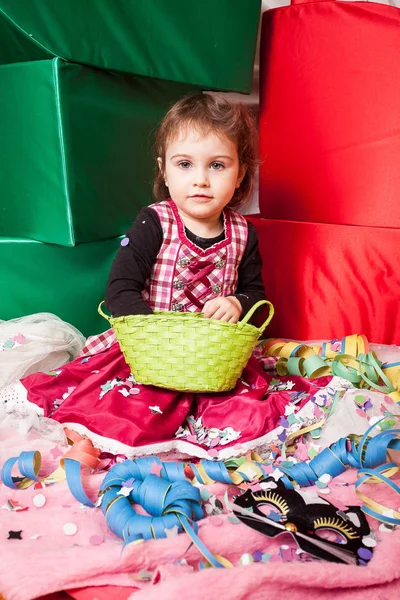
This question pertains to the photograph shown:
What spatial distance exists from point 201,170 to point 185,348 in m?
0.44

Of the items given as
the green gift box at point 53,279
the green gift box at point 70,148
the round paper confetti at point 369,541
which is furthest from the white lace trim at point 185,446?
the green gift box at point 70,148

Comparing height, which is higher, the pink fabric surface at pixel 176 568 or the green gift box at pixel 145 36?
the green gift box at pixel 145 36

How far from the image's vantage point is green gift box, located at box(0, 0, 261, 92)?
1.35 m

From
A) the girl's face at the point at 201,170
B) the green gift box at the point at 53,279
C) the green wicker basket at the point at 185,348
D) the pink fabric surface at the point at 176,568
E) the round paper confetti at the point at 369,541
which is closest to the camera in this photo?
the pink fabric surface at the point at 176,568

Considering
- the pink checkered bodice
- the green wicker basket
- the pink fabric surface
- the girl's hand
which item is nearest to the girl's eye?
the pink checkered bodice

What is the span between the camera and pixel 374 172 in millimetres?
1649

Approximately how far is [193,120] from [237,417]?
65cm

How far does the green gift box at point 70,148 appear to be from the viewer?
144 cm

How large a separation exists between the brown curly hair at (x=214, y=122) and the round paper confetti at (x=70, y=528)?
2.79 ft

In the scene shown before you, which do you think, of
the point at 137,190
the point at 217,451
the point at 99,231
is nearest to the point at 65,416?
the point at 217,451

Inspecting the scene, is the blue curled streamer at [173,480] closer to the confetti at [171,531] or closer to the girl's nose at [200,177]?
the confetti at [171,531]

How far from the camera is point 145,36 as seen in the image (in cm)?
152

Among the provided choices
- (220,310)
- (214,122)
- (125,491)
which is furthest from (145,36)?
(125,491)

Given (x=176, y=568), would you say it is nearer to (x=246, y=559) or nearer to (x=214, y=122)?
(x=246, y=559)
